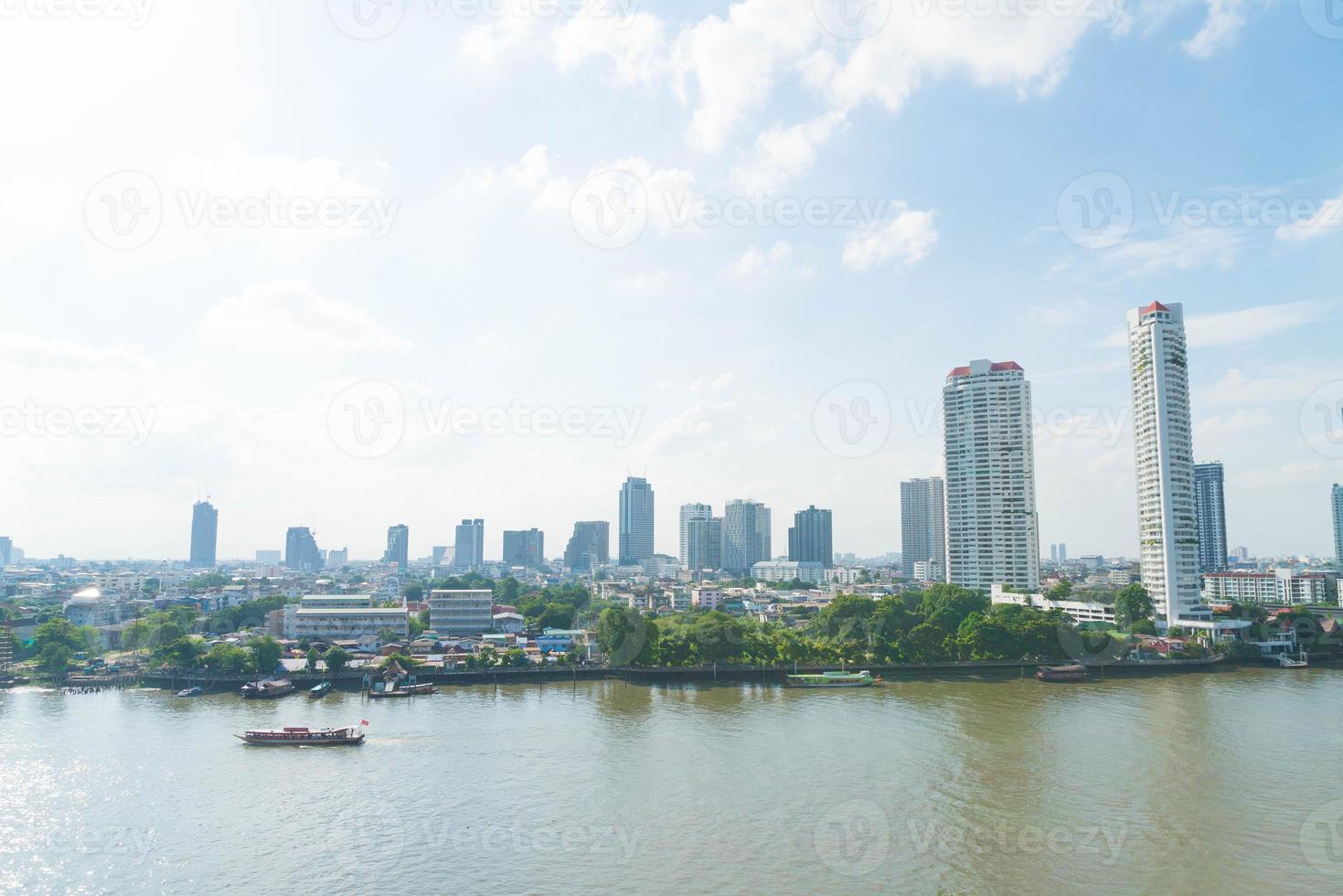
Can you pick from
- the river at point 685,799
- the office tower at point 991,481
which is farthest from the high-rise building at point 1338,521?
the river at point 685,799

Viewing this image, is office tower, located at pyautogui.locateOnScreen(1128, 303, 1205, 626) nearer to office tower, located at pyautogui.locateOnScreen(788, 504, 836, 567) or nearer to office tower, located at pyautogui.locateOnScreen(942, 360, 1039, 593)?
office tower, located at pyautogui.locateOnScreen(942, 360, 1039, 593)

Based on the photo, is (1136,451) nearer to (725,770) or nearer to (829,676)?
(829,676)

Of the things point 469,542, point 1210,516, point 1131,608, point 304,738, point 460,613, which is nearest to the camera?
point 304,738

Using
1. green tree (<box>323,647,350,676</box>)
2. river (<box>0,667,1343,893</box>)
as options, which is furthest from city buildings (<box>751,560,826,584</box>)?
river (<box>0,667,1343,893</box>)

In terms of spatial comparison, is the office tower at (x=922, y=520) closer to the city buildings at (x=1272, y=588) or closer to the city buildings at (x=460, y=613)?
the city buildings at (x=1272, y=588)

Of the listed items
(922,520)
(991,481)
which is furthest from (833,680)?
(922,520)

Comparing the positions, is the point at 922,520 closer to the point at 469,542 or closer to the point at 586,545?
the point at 586,545

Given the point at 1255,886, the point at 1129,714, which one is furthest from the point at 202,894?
the point at 1129,714
